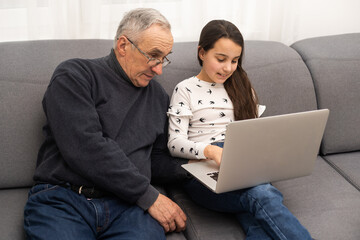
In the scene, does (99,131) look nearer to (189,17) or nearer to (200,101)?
(200,101)

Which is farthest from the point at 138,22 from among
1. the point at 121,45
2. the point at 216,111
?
the point at 216,111

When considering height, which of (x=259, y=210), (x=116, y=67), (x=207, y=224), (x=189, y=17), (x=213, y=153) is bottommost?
(x=207, y=224)

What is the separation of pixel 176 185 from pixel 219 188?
468 millimetres

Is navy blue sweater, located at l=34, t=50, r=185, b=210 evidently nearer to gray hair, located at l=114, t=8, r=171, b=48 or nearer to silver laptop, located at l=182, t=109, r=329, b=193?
gray hair, located at l=114, t=8, r=171, b=48

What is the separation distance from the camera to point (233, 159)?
1.28 m

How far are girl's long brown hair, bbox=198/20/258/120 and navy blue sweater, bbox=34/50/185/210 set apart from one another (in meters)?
0.34

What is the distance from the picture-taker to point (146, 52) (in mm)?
1486

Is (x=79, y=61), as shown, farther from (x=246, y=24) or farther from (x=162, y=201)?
(x=246, y=24)

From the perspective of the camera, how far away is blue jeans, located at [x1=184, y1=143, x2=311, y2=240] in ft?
4.36

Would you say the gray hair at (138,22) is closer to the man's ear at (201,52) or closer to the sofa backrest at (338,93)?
the man's ear at (201,52)

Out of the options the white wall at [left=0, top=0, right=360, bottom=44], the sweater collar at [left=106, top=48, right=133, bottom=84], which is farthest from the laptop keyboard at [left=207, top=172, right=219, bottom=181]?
the white wall at [left=0, top=0, right=360, bottom=44]

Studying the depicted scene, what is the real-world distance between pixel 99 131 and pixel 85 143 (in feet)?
0.24

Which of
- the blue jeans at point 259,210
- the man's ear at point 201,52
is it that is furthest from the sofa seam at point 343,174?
the man's ear at point 201,52

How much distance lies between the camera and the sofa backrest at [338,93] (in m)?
1.96
